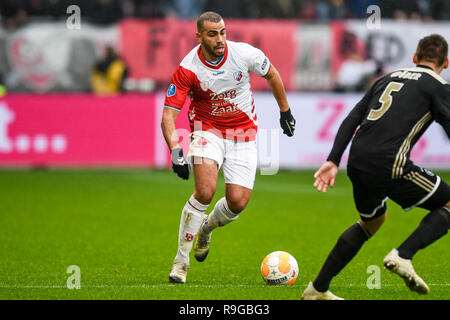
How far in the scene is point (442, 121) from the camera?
5.62 metres

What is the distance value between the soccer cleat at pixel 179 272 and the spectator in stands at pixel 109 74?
37.7 ft

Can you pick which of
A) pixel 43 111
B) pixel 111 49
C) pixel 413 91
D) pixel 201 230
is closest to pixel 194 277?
pixel 201 230

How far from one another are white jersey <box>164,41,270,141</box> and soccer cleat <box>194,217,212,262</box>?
3.11 ft

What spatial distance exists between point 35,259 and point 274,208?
5165 millimetres

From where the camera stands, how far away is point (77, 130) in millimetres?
16938

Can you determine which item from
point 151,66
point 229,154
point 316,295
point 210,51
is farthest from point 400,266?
point 151,66

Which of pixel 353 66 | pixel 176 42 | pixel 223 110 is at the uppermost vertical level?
pixel 223 110

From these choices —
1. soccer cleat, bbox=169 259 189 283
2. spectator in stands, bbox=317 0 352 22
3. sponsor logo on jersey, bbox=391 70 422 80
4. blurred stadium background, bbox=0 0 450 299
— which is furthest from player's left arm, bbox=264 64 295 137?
spectator in stands, bbox=317 0 352 22

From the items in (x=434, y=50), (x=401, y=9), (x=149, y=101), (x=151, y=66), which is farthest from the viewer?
(x=401, y=9)

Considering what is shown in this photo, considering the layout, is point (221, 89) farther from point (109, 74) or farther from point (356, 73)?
point (356, 73)

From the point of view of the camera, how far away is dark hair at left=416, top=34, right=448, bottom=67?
580 cm

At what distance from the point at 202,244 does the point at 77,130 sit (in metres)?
9.74

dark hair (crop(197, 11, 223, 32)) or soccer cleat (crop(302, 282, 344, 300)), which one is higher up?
dark hair (crop(197, 11, 223, 32))

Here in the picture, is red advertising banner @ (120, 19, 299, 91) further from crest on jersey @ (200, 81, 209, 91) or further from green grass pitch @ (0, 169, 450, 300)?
crest on jersey @ (200, 81, 209, 91)
